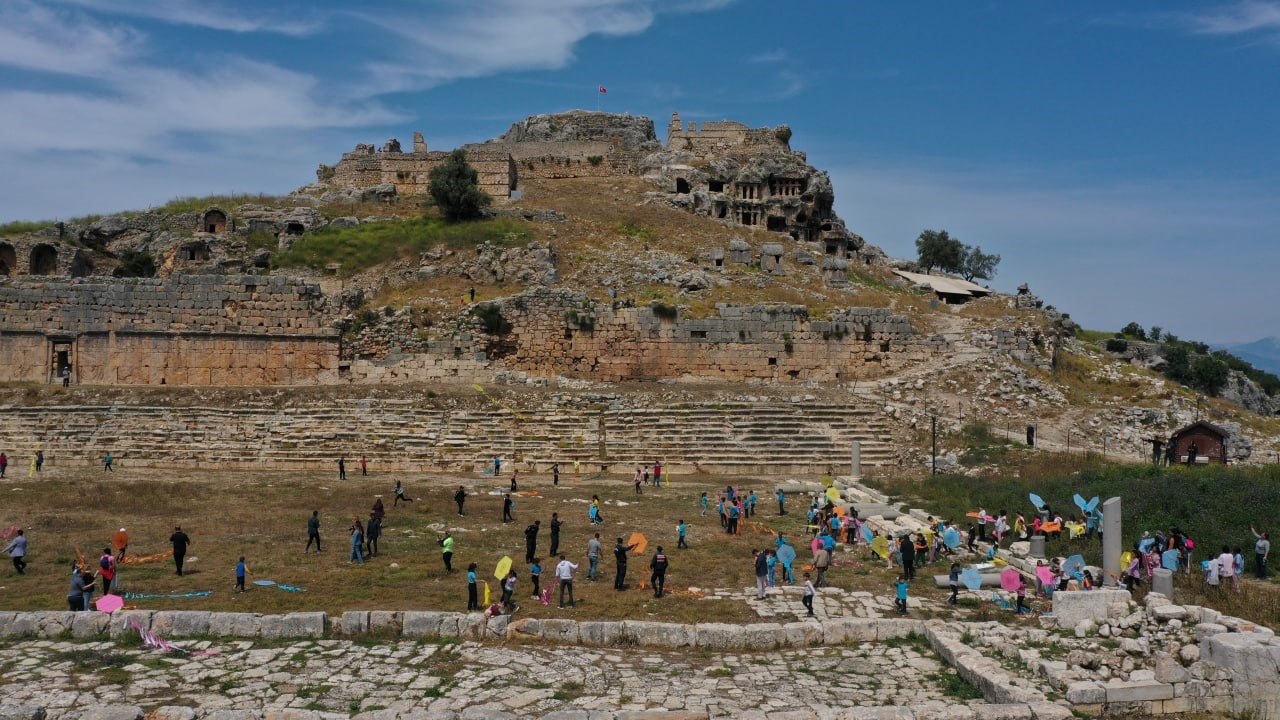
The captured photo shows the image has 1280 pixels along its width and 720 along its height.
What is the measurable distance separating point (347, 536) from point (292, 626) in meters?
6.17

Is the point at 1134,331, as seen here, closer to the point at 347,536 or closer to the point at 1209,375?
the point at 1209,375

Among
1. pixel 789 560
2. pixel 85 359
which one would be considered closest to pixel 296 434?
pixel 85 359

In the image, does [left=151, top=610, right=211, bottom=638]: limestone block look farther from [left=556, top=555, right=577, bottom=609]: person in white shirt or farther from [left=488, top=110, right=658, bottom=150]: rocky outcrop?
[left=488, top=110, right=658, bottom=150]: rocky outcrop

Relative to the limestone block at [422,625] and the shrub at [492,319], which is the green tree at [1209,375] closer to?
the shrub at [492,319]

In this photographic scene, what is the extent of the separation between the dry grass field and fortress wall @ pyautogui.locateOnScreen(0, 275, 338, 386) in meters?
7.09

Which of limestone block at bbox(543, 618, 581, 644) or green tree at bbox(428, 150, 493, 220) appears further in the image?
green tree at bbox(428, 150, 493, 220)

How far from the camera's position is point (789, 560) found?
13.8 meters

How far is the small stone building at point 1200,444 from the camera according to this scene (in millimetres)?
22531

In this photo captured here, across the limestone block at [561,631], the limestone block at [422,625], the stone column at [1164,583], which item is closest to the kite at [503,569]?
the limestone block at [422,625]

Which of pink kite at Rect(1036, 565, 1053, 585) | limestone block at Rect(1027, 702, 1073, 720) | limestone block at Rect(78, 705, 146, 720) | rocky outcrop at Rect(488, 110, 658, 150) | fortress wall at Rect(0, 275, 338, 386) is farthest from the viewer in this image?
rocky outcrop at Rect(488, 110, 658, 150)

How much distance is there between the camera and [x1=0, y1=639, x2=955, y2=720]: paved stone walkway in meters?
9.01

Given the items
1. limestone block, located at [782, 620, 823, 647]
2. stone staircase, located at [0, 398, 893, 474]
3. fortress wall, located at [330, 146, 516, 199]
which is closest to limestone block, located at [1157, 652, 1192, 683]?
limestone block, located at [782, 620, 823, 647]

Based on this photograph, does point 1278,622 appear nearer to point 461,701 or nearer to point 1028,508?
point 1028,508

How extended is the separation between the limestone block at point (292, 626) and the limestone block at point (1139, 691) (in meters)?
9.30
